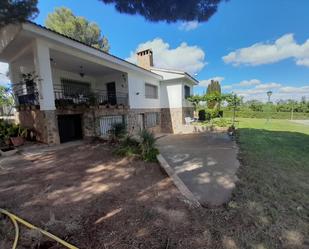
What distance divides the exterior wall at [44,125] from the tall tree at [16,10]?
3537 millimetres

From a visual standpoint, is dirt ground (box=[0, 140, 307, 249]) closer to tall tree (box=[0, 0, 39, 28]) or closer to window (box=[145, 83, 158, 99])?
tall tree (box=[0, 0, 39, 28])

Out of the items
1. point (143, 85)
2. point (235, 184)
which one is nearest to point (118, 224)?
point (235, 184)

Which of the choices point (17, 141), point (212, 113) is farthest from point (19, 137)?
point (212, 113)

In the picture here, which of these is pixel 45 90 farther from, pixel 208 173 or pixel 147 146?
pixel 208 173

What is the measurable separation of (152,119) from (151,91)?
2.60 meters

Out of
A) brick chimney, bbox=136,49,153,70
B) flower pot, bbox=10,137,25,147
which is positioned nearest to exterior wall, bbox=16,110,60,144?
flower pot, bbox=10,137,25,147

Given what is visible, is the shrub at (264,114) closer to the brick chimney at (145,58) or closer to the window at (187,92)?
the window at (187,92)

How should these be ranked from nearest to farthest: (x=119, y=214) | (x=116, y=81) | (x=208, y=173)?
(x=119, y=214) < (x=208, y=173) < (x=116, y=81)

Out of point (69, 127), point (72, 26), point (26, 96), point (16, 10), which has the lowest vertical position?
point (69, 127)

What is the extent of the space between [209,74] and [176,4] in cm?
2447

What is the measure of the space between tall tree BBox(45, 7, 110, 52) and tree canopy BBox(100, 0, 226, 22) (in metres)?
19.6

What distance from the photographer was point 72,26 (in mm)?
20984

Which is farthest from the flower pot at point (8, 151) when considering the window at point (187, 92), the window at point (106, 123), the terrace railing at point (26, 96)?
the window at point (187, 92)

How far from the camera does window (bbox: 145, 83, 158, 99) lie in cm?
1498
